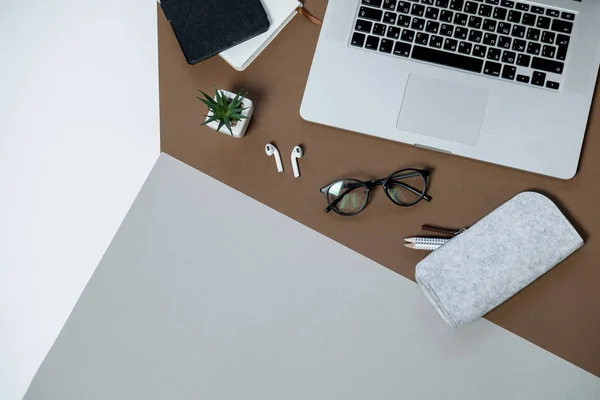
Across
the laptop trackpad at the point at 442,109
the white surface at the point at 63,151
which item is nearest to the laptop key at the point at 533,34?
the laptop trackpad at the point at 442,109

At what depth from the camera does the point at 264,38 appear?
1.01 meters

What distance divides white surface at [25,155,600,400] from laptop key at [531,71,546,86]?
1.15 ft

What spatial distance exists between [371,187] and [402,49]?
0.21 meters

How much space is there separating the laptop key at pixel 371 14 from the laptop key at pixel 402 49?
50mm

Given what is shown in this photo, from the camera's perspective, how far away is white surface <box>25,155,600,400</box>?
3.04 ft

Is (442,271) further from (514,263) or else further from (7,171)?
(7,171)

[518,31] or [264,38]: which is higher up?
[518,31]

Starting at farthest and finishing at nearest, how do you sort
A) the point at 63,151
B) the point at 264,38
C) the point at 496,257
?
1. the point at 63,151
2. the point at 264,38
3. the point at 496,257

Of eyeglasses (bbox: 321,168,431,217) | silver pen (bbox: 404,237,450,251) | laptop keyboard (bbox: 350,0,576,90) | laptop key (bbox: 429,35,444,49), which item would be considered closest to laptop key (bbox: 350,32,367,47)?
laptop keyboard (bbox: 350,0,576,90)

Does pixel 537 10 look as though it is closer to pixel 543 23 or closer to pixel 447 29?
pixel 543 23

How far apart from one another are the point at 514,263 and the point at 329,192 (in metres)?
0.29

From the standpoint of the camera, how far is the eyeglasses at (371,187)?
38.1 inches

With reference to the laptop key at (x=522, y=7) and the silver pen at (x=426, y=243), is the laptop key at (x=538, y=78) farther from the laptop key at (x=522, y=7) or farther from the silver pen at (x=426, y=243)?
the silver pen at (x=426, y=243)

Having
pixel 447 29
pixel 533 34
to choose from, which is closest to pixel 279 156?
pixel 447 29
